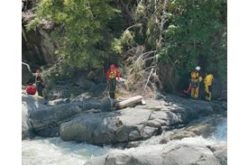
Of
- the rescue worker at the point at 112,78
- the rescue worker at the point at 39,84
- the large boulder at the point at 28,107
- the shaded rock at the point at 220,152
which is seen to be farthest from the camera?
the rescue worker at the point at 39,84

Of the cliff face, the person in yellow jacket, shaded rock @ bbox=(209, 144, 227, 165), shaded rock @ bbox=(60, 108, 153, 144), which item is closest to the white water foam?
shaded rock @ bbox=(60, 108, 153, 144)

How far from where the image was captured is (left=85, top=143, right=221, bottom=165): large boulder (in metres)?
6.74

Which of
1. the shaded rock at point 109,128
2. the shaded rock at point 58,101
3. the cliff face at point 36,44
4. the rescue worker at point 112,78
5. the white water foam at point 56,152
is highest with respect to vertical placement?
the cliff face at point 36,44

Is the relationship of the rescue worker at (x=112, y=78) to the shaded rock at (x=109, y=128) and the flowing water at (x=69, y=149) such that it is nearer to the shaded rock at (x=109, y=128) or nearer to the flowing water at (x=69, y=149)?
the shaded rock at (x=109, y=128)

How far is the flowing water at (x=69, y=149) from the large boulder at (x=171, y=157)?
83 centimetres

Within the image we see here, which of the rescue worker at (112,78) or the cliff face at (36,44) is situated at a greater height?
the cliff face at (36,44)

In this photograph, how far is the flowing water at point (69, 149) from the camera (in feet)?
26.0

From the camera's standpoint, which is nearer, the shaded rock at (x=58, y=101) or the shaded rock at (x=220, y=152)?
the shaded rock at (x=220, y=152)

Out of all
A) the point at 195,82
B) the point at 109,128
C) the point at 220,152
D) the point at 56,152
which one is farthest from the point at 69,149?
the point at 220,152

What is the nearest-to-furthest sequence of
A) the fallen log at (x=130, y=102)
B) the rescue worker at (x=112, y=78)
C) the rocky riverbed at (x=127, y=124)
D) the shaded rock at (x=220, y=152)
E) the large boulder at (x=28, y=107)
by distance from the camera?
the shaded rock at (x=220, y=152), the rocky riverbed at (x=127, y=124), the large boulder at (x=28, y=107), the fallen log at (x=130, y=102), the rescue worker at (x=112, y=78)

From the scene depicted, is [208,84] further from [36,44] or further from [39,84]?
[36,44]

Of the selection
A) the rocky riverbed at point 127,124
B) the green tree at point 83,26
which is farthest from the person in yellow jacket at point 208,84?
the green tree at point 83,26

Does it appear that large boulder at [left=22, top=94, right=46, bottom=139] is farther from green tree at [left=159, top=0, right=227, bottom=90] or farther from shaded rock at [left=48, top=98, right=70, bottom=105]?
green tree at [left=159, top=0, right=227, bottom=90]

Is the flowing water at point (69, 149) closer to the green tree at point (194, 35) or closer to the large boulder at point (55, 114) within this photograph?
the large boulder at point (55, 114)
